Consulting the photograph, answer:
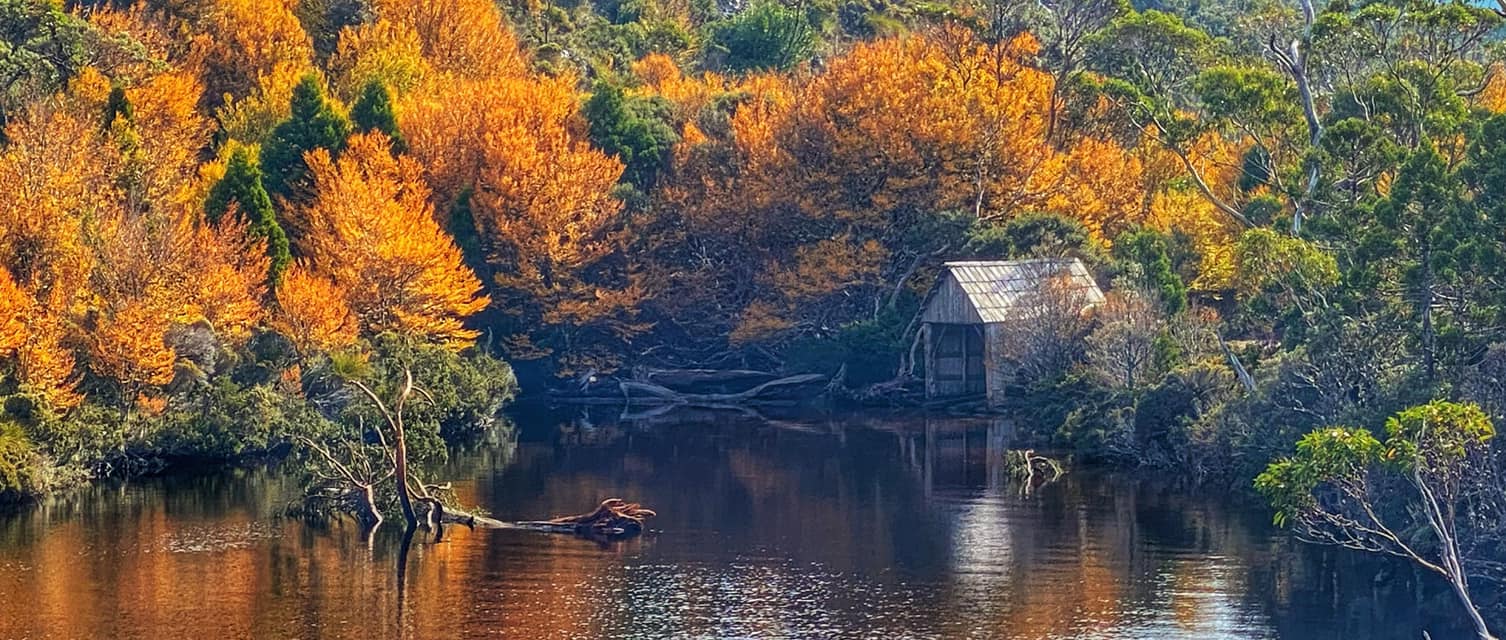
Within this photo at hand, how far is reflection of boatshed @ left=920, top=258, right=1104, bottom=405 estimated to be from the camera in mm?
65125

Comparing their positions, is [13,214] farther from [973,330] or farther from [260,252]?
[973,330]

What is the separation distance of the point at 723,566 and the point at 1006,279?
27.1 meters

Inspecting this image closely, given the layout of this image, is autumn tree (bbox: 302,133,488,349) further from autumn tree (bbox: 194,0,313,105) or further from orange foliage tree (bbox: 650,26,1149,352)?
autumn tree (bbox: 194,0,313,105)

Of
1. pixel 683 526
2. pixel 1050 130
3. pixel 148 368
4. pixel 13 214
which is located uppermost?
pixel 1050 130

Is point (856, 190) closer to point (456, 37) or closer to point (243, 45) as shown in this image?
point (456, 37)

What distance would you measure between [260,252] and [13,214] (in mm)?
8320

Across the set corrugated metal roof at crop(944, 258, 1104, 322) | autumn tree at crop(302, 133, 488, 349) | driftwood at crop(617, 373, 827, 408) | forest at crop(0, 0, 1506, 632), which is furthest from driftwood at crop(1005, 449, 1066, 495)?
autumn tree at crop(302, 133, 488, 349)

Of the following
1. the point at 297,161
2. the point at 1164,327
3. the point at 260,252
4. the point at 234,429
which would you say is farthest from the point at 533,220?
the point at 1164,327

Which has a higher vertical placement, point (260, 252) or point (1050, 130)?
point (1050, 130)

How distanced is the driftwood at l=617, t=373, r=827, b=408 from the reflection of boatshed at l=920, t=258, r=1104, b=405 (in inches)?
207

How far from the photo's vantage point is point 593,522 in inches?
1822

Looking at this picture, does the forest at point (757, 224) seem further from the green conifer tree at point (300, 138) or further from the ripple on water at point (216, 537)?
the ripple on water at point (216, 537)

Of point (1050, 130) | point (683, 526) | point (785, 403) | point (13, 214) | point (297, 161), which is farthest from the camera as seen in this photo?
point (1050, 130)

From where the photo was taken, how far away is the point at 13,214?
174ft
